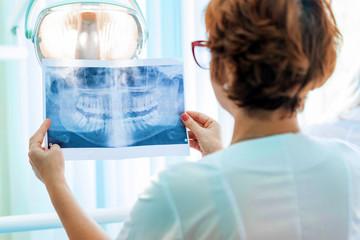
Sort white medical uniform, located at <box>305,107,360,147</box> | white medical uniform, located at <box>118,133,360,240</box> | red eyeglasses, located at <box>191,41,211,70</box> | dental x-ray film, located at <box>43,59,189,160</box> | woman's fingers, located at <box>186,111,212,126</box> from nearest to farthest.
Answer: white medical uniform, located at <box>118,133,360,240</box>
red eyeglasses, located at <box>191,41,211,70</box>
dental x-ray film, located at <box>43,59,189,160</box>
woman's fingers, located at <box>186,111,212,126</box>
white medical uniform, located at <box>305,107,360,147</box>

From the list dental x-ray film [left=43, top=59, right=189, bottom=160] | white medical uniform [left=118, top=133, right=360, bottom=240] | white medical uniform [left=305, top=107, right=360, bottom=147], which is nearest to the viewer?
white medical uniform [left=118, top=133, right=360, bottom=240]

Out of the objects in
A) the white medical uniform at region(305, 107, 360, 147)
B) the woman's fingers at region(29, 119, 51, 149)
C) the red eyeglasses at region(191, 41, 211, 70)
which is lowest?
the white medical uniform at region(305, 107, 360, 147)

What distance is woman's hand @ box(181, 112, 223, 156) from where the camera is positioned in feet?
3.08

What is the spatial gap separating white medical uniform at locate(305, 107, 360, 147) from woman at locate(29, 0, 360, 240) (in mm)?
691

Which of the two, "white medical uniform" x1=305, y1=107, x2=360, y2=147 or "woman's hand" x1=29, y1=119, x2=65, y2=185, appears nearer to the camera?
"woman's hand" x1=29, y1=119, x2=65, y2=185

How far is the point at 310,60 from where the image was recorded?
63 cm

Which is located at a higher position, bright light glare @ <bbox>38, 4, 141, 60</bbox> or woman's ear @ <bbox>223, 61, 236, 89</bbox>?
bright light glare @ <bbox>38, 4, 141, 60</bbox>

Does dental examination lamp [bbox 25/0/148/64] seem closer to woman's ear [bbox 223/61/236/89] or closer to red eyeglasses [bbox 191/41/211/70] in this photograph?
red eyeglasses [bbox 191/41/211/70]

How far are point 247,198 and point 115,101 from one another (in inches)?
16.7

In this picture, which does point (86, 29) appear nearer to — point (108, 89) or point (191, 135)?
point (108, 89)

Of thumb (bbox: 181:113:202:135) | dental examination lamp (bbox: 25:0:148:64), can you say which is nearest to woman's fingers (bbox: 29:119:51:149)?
dental examination lamp (bbox: 25:0:148:64)

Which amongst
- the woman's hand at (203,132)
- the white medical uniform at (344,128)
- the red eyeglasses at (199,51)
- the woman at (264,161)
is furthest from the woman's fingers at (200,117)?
the white medical uniform at (344,128)

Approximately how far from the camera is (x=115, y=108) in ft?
3.00

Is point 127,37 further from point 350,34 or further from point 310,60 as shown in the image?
point 350,34
